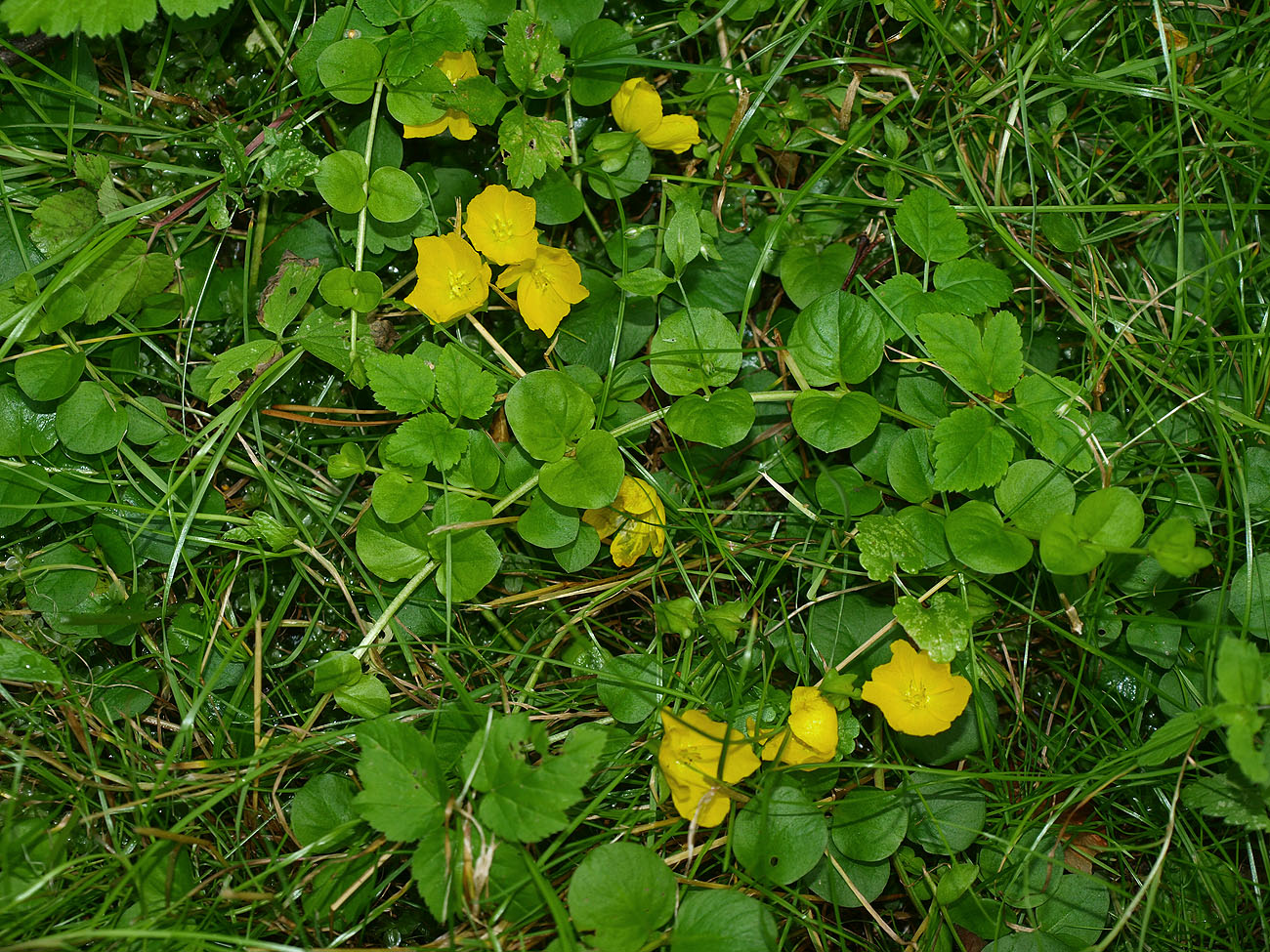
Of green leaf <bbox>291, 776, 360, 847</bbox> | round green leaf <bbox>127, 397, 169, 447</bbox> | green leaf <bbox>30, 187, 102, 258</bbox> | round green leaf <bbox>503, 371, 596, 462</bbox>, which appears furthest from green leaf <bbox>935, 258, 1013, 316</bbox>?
green leaf <bbox>30, 187, 102, 258</bbox>

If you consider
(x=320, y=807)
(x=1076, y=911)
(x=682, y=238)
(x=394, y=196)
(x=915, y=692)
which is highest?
(x=394, y=196)

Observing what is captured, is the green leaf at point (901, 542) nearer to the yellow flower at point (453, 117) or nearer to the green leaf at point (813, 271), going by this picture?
the green leaf at point (813, 271)

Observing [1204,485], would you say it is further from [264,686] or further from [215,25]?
[215,25]

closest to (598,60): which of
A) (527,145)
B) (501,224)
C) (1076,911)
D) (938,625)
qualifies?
(527,145)

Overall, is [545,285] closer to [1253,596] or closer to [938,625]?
[938,625]

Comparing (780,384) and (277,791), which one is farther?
(780,384)

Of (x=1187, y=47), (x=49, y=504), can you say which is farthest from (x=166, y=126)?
(x=1187, y=47)

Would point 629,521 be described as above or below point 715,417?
below
